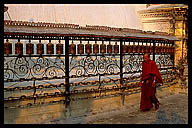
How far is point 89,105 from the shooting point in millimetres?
5359

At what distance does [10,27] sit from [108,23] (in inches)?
273

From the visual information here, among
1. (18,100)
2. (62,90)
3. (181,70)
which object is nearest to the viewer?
(18,100)

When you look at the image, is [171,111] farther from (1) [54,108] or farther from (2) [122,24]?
(2) [122,24]

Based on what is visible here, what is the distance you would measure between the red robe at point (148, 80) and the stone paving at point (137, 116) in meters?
0.25

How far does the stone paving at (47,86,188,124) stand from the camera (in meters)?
4.59

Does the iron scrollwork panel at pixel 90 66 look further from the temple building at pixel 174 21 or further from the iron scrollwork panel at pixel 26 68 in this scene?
the temple building at pixel 174 21

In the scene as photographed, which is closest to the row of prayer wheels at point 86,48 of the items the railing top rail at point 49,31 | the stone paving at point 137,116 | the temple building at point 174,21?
the railing top rail at point 49,31

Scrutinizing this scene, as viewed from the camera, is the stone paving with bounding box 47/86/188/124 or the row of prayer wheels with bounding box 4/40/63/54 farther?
the stone paving with bounding box 47/86/188/124

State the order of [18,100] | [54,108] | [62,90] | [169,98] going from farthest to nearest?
[169,98]
[62,90]
[54,108]
[18,100]

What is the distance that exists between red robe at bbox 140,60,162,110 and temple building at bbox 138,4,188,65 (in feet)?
15.3

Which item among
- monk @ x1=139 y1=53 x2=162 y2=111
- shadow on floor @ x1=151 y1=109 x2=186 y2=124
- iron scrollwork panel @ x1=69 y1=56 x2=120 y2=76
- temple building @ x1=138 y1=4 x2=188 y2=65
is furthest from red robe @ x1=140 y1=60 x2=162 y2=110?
temple building @ x1=138 y1=4 x2=188 y2=65

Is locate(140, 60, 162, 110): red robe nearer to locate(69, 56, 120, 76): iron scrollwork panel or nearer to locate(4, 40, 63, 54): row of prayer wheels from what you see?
locate(69, 56, 120, 76): iron scrollwork panel

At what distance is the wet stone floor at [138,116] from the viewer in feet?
15.1

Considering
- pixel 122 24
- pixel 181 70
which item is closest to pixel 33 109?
pixel 181 70
